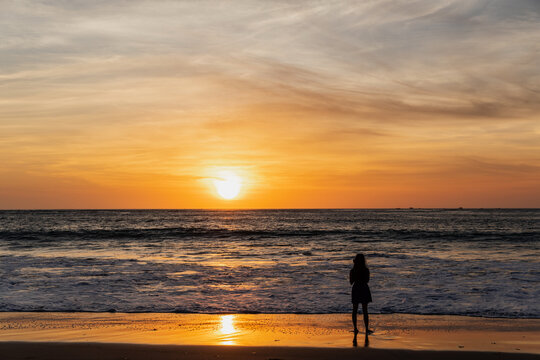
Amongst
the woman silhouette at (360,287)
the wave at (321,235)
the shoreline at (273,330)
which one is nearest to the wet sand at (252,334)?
the shoreline at (273,330)

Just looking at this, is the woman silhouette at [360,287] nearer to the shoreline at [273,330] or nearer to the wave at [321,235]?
the shoreline at [273,330]

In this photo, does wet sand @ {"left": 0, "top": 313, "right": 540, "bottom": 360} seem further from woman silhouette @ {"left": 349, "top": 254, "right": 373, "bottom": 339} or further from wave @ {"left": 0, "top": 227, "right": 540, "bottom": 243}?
wave @ {"left": 0, "top": 227, "right": 540, "bottom": 243}

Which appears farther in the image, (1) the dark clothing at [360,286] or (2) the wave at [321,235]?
(2) the wave at [321,235]

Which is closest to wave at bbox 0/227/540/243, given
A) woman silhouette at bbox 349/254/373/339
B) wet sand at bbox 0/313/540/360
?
wet sand at bbox 0/313/540/360

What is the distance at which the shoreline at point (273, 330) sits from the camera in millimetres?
9641

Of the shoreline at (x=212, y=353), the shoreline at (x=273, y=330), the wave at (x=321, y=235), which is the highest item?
the shoreline at (x=212, y=353)

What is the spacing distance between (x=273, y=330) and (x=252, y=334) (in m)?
0.64

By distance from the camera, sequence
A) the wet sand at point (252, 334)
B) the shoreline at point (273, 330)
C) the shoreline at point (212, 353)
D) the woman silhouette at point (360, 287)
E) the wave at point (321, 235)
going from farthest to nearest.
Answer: the wave at point (321, 235), the woman silhouette at point (360, 287), the shoreline at point (273, 330), the wet sand at point (252, 334), the shoreline at point (212, 353)

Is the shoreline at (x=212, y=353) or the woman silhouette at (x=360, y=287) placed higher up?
the woman silhouette at (x=360, y=287)

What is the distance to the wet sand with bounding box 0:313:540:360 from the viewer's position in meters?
9.07

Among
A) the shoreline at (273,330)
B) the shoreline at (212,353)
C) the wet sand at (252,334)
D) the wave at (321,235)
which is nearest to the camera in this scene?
the shoreline at (212,353)

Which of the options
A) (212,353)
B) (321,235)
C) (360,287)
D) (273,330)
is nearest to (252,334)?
(273,330)

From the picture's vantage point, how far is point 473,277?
1892 cm

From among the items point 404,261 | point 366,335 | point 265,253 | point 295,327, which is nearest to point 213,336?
point 295,327
